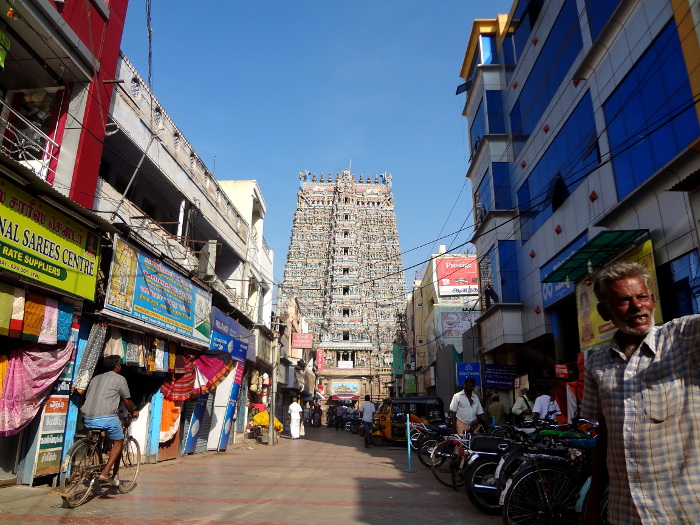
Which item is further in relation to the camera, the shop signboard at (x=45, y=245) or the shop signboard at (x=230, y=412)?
the shop signboard at (x=230, y=412)

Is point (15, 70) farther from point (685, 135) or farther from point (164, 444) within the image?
point (685, 135)

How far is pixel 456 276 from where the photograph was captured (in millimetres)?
37000

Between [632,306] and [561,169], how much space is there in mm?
13022

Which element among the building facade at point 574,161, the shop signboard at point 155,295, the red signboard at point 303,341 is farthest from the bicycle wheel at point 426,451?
the red signboard at point 303,341

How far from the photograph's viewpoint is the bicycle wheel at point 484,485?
19.3ft

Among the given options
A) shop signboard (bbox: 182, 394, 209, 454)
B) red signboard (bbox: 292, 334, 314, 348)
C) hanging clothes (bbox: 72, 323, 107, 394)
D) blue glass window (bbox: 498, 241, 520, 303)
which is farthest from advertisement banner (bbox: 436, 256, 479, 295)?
hanging clothes (bbox: 72, 323, 107, 394)

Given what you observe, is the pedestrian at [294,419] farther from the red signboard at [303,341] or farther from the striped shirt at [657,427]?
the striped shirt at [657,427]

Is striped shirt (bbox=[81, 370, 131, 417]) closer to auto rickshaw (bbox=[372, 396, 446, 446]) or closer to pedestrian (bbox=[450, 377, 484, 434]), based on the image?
pedestrian (bbox=[450, 377, 484, 434])

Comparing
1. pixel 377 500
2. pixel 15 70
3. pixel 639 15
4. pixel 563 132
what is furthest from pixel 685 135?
pixel 15 70

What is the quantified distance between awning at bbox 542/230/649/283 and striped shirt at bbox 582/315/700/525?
26.9 feet

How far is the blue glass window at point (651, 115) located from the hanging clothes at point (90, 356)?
401 inches

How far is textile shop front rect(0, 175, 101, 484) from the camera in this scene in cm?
625

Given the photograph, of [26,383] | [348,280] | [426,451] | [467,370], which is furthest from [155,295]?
[348,280]

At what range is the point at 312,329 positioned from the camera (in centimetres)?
6538
